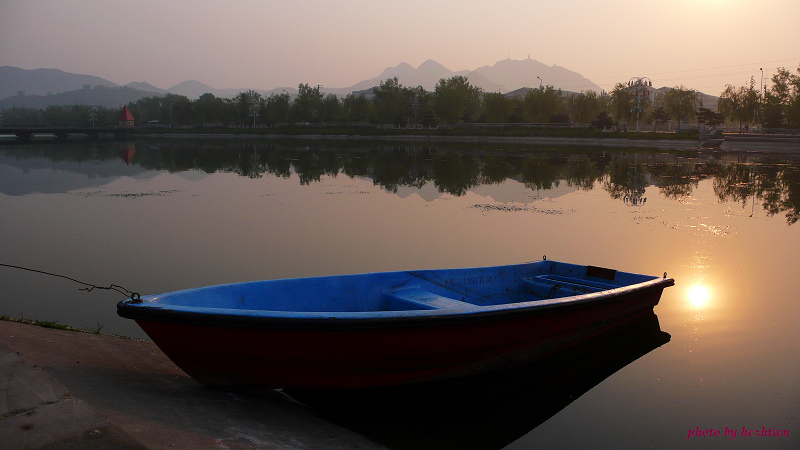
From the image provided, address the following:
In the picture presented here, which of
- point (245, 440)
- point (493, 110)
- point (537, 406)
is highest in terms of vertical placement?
point (493, 110)

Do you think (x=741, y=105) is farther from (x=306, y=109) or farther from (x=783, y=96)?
(x=306, y=109)

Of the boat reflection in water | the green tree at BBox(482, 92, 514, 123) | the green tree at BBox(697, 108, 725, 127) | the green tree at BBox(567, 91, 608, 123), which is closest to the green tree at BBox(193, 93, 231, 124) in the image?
the green tree at BBox(482, 92, 514, 123)

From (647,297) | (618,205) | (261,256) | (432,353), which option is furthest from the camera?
(618,205)

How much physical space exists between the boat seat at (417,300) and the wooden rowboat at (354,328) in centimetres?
1

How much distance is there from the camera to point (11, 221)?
1647 centimetres

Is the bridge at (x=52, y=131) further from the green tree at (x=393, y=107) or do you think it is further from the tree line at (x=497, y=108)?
the green tree at (x=393, y=107)

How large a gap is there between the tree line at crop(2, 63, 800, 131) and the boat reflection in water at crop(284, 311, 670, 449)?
81.8 m

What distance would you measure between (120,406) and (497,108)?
100 m

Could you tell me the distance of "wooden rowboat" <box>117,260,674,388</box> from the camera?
5.50 meters

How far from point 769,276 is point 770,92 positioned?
86.8 metres

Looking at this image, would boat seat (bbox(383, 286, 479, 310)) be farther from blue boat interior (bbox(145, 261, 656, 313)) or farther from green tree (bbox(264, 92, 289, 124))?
green tree (bbox(264, 92, 289, 124))

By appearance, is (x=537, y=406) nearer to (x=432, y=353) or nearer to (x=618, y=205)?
(x=432, y=353)

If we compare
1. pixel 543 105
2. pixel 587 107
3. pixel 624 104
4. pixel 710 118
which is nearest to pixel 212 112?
pixel 543 105

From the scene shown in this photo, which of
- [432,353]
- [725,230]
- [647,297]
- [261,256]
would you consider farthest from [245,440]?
[725,230]
